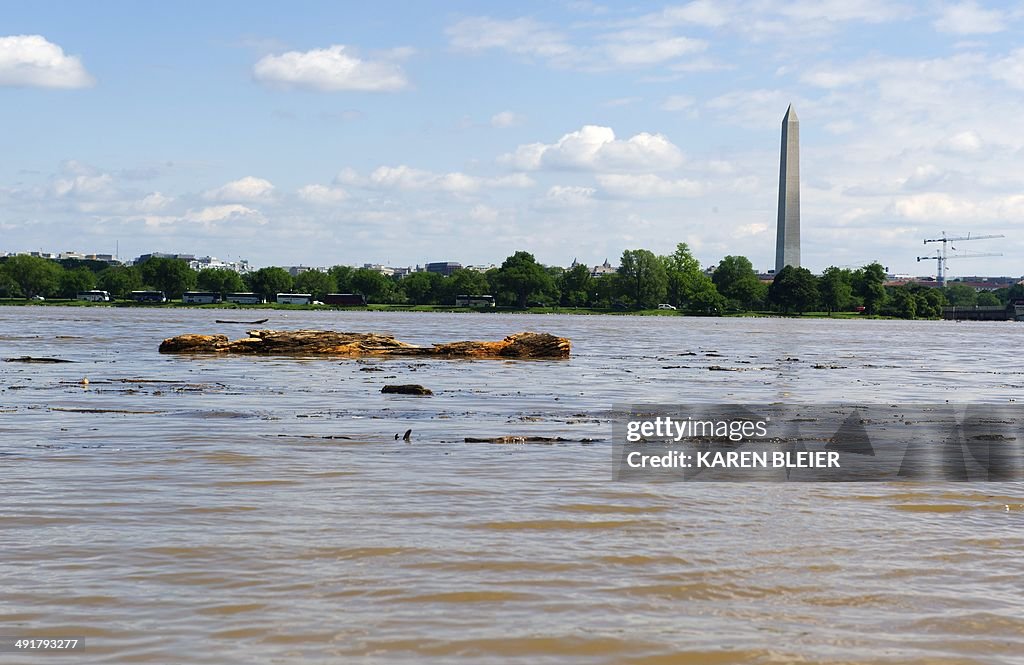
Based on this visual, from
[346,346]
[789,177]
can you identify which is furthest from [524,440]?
[789,177]

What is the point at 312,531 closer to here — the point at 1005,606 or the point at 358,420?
the point at 1005,606

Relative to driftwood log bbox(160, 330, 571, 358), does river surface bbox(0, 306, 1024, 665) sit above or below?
below

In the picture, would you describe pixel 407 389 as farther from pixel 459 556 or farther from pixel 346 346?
pixel 346 346

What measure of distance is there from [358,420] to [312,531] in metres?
9.54

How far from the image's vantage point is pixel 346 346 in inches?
1631

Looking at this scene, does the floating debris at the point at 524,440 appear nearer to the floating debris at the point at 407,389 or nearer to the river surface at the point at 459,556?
the river surface at the point at 459,556

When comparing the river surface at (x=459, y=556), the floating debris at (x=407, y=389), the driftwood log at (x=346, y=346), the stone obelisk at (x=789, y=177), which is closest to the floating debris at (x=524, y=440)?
the river surface at (x=459, y=556)

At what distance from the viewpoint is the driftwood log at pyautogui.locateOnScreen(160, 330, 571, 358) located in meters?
40.3

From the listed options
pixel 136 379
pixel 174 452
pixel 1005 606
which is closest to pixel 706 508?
pixel 1005 606

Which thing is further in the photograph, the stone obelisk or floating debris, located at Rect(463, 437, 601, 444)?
the stone obelisk

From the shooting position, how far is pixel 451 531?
9.64 metres

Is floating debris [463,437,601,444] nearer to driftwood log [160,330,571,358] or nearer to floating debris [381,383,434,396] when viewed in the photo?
floating debris [381,383,434,396]

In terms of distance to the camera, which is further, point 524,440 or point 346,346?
point 346,346

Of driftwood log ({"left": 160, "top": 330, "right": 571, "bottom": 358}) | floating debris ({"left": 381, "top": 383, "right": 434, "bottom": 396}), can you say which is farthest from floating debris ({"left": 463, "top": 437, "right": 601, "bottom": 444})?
driftwood log ({"left": 160, "top": 330, "right": 571, "bottom": 358})
